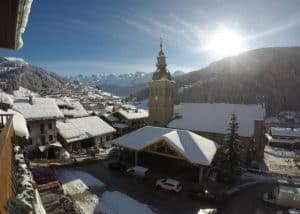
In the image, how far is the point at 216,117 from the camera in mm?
37594

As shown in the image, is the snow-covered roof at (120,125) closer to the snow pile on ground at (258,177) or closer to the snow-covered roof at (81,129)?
the snow-covered roof at (81,129)

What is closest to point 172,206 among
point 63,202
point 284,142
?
point 63,202

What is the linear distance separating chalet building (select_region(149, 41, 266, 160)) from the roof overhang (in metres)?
33.5

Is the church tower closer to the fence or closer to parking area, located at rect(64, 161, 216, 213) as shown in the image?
parking area, located at rect(64, 161, 216, 213)

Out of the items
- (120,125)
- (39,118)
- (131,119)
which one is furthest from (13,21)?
(131,119)

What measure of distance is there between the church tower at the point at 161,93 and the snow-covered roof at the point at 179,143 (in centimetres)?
956

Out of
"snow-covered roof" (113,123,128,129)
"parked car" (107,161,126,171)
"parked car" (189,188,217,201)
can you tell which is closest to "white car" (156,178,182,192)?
"parked car" (189,188,217,201)

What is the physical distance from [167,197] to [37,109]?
2564 cm

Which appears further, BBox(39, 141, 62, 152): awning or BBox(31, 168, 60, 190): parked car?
BBox(39, 141, 62, 152): awning

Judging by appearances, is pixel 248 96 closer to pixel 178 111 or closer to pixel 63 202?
pixel 178 111

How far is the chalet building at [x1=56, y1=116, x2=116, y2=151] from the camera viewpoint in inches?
1400

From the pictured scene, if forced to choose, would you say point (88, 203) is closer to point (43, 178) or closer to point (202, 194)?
point (43, 178)

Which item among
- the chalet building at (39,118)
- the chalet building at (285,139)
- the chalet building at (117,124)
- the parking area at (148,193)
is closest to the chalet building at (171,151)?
the parking area at (148,193)

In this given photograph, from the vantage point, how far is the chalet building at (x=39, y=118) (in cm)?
3173
